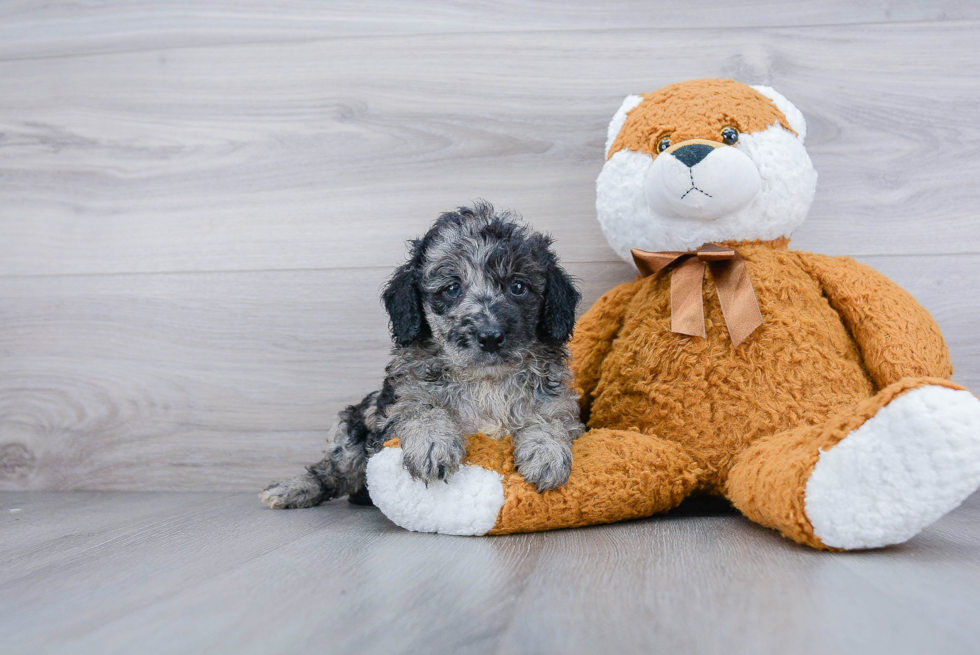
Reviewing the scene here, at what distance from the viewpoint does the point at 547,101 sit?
221 cm

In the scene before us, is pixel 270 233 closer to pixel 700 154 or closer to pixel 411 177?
pixel 411 177

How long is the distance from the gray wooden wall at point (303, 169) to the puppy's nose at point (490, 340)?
0.76 m

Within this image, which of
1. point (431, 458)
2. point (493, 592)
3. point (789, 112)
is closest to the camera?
point (493, 592)

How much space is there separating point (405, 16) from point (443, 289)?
1.16m

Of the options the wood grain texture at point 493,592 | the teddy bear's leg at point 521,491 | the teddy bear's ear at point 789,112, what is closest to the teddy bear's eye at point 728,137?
the teddy bear's ear at point 789,112

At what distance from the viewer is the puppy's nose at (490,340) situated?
1.44 metres

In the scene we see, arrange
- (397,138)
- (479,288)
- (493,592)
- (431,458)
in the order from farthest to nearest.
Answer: (397,138)
(479,288)
(431,458)
(493,592)

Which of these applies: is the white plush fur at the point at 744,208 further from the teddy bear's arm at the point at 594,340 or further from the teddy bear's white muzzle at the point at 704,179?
the teddy bear's arm at the point at 594,340

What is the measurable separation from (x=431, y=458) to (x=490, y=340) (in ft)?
0.87

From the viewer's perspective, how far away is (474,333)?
1454 mm

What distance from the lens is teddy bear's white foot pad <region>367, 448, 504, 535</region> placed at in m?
1.39

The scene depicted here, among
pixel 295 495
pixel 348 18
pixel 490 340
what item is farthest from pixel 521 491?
pixel 348 18

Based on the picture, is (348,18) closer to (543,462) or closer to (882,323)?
(543,462)

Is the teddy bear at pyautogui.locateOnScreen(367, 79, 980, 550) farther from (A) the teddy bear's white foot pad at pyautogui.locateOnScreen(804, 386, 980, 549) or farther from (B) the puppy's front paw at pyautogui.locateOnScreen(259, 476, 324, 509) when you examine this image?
(B) the puppy's front paw at pyautogui.locateOnScreen(259, 476, 324, 509)
